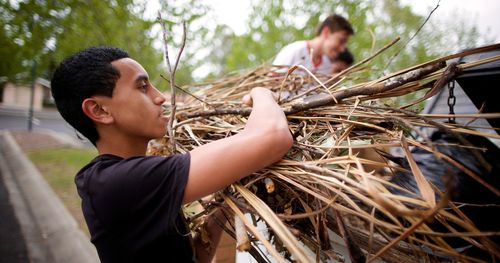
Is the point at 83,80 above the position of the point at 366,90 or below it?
below

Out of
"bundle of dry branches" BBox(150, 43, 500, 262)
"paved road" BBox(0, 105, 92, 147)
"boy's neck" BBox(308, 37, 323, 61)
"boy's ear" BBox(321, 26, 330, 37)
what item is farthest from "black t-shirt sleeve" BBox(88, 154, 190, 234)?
"paved road" BBox(0, 105, 92, 147)

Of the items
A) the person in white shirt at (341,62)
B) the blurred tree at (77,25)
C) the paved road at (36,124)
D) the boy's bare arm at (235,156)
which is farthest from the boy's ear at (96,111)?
the paved road at (36,124)

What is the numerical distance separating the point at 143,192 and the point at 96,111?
0.48m

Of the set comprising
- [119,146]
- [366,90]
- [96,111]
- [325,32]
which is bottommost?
[119,146]

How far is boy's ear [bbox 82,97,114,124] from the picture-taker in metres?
1.24

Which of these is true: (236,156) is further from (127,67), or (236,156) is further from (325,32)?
(325,32)

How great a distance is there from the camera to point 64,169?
7.40 m

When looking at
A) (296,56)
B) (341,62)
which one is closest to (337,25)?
(341,62)

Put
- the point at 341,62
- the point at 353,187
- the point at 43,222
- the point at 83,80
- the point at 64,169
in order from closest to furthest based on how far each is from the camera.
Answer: the point at 353,187 → the point at 83,80 → the point at 341,62 → the point at 43,222 → the point at 64,169

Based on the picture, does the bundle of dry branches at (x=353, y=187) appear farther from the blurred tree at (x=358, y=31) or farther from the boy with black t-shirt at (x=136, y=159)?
the blurred tree at (x=358, y=31)

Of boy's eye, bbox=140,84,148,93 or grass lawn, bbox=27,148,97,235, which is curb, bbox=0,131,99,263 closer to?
grass lawn, bbox=27,148,97,235

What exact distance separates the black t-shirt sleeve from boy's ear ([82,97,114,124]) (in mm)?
289

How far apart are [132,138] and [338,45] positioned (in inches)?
106

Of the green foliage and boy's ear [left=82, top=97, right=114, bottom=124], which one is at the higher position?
the green foliage
